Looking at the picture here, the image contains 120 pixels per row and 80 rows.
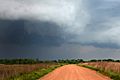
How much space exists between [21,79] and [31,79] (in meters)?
1.72

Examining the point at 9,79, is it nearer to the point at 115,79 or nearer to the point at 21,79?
the point at 21,79

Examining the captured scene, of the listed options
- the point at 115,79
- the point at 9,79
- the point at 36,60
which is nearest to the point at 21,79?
the point at 9,79

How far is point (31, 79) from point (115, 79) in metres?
8.93

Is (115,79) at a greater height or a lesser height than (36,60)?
lesser

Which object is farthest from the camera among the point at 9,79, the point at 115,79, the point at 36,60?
the point at 36,60

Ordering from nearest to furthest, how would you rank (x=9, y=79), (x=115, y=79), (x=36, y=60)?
1. (x=9, y=79)
2. (x=115, y=79)
3. (x=36, y=60)

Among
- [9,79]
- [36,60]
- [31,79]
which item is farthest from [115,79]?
[36,60]

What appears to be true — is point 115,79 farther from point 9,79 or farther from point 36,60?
point 36,60

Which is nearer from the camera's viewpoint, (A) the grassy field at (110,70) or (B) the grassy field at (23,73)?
(B) the grassy field at (23,73)

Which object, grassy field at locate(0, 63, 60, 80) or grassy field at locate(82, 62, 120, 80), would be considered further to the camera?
grassy field at locate(82, 62, 120, 80)

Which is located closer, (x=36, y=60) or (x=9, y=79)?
(x=9, y=79)

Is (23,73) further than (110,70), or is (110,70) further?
(110,70)

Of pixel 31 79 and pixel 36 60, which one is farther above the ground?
pixel 36 60

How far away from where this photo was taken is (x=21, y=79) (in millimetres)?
30766
